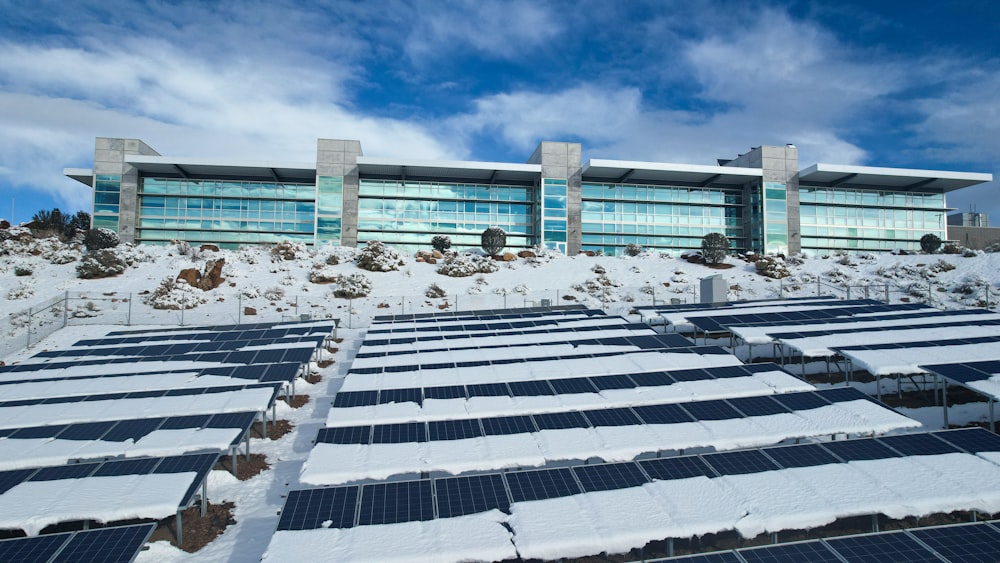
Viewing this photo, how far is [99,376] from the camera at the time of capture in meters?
18.2

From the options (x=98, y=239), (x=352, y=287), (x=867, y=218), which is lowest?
(x=352, y=287)

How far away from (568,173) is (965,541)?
2145 inches

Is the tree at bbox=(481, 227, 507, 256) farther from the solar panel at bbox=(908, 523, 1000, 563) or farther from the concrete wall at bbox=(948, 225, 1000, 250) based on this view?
the concrete wall at bbox=(948, 225, 1000, 250)

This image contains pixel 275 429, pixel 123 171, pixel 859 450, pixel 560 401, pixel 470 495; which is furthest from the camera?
pixel 123 171

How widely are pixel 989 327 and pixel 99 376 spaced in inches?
1265

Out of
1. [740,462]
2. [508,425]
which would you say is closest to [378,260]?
[508,425]

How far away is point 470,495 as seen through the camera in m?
8.89

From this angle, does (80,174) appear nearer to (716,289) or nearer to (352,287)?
(352,287)

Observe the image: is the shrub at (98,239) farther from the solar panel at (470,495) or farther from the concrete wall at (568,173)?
the solar panel at (470,495)

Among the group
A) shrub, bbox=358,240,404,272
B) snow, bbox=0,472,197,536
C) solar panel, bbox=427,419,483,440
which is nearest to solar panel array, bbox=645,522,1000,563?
solar panel, bbox=427,419,483,440

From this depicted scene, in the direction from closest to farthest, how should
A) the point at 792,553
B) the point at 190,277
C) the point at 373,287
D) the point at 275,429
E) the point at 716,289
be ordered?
the point at 792,553
the point at 275,429
the point at 716,289
the point at 190,277
the point at 373,287

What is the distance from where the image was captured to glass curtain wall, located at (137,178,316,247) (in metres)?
58.2

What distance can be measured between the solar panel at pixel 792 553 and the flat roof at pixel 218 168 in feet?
191

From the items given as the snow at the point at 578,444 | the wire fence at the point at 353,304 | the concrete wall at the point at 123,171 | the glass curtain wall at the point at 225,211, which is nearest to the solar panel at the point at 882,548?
the snow at the point at 578,444
